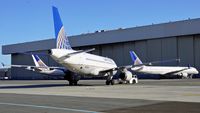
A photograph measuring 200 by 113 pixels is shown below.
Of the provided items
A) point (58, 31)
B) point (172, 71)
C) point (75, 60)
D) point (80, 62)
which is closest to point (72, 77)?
point (80, 62)

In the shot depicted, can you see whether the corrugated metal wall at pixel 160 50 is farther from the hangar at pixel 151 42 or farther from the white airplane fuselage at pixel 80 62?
the white airplane fuselage at pixel 80 62

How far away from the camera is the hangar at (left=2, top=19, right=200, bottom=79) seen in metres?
95.7

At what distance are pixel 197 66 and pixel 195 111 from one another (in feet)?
267

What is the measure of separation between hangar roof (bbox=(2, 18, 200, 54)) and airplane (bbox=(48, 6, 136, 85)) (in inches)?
1941

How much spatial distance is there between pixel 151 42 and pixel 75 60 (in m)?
62.6

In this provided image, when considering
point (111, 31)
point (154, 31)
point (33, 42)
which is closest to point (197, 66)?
point (154, 31)

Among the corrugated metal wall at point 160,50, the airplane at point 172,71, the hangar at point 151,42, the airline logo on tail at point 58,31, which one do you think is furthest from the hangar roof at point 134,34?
the airline logo on tail at point 58,31

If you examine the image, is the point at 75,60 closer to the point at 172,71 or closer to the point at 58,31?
the point at 58,31

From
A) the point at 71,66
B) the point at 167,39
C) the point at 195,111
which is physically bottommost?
the point at 195,111

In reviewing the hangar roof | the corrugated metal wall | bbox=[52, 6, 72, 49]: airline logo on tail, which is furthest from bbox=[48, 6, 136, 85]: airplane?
the hangar roof

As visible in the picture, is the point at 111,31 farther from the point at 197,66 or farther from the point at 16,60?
the point at 16,60

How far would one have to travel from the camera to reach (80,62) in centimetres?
4509

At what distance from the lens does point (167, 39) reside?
331ft

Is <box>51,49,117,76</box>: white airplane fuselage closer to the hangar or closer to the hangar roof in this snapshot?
the hangar
